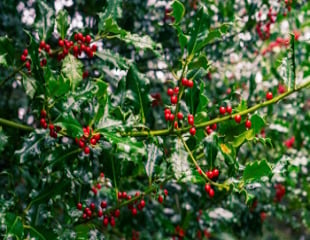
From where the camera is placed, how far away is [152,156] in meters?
1.72

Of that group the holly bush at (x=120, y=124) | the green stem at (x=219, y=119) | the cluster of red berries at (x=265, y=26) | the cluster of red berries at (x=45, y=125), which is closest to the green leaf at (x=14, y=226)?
the holly bush at (x=120, y=124)

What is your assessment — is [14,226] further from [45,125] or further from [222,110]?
[222,110]

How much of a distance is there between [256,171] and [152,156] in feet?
1.31

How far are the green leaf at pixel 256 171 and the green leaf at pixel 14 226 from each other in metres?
0.84

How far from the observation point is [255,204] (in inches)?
139

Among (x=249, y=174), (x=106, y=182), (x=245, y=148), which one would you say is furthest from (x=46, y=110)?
(x=245, y=148)

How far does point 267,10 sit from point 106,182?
5.22 ft

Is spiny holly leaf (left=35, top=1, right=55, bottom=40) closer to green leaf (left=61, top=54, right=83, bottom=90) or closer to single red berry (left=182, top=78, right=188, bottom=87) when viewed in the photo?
green leaf (left=61, top=54, right=83, bottom=90)

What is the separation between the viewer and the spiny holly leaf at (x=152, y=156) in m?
1.71

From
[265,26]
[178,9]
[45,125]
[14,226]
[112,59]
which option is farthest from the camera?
[265,26]

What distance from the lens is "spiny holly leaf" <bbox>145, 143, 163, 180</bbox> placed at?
1.71 m

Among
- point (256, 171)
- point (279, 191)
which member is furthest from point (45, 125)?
point (279, 191)

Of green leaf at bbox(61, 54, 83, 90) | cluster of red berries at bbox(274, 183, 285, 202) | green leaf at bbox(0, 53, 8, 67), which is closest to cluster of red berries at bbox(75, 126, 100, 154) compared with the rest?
green leaf at bbox(61, 54, 83, 90)

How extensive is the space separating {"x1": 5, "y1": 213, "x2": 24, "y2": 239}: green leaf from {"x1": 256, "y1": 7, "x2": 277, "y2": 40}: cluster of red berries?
6.94 ft
